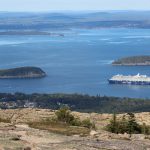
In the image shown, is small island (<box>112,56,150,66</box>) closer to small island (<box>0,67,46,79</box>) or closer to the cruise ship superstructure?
small island (<box>0,67,46,79</box>)

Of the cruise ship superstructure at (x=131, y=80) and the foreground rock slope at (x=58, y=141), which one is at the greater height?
the cruise ship superstructure at (x=131, y=80)

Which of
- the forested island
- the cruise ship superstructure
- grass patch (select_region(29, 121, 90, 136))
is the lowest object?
grass patch (select_region(29, 121, 90, 136))

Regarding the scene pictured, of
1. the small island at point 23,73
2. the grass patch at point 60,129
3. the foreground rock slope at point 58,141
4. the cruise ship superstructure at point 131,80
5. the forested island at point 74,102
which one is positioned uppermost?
the small island at point 23,73

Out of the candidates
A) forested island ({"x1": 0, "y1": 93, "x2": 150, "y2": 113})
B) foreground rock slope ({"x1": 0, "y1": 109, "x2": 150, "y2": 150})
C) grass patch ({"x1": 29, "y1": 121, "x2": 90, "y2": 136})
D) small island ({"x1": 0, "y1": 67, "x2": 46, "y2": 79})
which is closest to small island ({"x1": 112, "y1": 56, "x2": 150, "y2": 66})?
small island ({"x1": 0, "y1": 67, "x2": 46, "y2": 79})

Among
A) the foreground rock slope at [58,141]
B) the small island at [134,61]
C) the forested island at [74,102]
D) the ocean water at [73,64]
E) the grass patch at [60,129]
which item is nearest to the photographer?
the foreground rock slope at [58,141]

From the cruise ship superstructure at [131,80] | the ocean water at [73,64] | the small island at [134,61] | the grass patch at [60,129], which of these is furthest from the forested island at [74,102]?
the grass patch at [60,129]

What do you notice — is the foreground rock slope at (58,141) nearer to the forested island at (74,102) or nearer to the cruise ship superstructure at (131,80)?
the forested island at (74,102)
